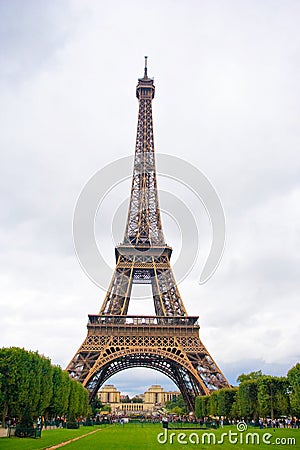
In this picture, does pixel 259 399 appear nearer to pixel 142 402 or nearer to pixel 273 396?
pixel 273 396

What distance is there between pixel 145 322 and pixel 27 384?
2416cm

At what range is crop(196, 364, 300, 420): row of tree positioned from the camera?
1788 inches

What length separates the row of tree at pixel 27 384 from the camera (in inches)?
1464

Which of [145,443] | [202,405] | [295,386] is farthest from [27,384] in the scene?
[202,405]

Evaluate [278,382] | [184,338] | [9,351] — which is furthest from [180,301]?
[9,351]

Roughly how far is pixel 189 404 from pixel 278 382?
27709 millimetres

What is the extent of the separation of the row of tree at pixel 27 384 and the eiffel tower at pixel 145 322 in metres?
8.90

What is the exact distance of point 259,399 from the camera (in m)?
47.5

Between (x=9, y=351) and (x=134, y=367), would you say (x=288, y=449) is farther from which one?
(x=134, y=367)

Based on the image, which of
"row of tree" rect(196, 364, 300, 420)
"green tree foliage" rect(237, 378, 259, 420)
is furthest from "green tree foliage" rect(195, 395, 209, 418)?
"green tree foliage" rect(237, 378, 259, 420)

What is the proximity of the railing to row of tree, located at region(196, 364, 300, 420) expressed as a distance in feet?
31.2

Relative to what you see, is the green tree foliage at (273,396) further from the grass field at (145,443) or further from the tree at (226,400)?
the grass field at (145,443)

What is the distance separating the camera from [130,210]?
2822 inches

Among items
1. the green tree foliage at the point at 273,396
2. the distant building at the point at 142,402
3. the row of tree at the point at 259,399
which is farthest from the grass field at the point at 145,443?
the distant building at the point at 142,402
